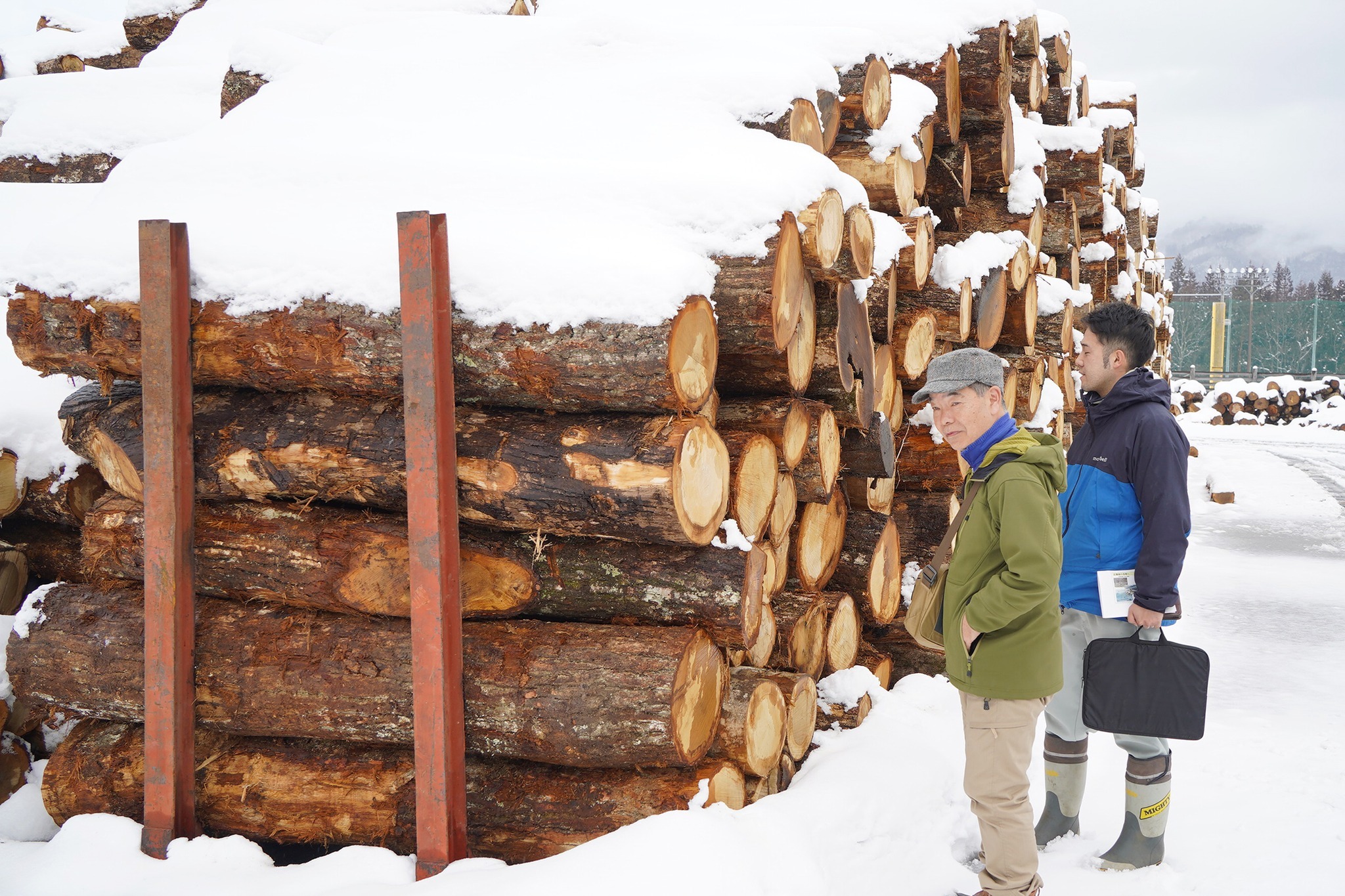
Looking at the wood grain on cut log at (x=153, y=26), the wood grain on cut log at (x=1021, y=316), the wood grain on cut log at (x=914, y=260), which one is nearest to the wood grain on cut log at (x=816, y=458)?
the wood grain on cut log at (x=914, y=260)

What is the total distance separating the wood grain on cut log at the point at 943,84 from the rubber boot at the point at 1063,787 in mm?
3645

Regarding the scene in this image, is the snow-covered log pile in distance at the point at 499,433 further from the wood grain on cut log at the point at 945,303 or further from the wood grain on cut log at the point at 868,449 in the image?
the wood grain on cut log at the point at 945,303

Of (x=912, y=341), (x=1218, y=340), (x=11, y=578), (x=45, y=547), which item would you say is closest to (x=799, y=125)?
(x=912, y=341)

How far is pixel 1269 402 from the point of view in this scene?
25.3 metres

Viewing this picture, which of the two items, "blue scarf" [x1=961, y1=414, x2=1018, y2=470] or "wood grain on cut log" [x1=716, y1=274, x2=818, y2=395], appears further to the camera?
"wood grain on cut log" [x1=716, y1=274, x2=818, y2=395]

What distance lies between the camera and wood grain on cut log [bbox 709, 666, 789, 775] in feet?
10.8

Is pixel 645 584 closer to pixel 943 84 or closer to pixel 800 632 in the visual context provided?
pixel 800 632

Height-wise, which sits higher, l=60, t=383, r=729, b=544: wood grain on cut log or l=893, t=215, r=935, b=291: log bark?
l=893, t=215, r=935, b=291: log bark

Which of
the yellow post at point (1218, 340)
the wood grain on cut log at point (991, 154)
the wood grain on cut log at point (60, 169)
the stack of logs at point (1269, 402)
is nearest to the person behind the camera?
the wood grain on cut log at point (991, 154)

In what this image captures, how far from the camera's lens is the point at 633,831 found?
112 inches

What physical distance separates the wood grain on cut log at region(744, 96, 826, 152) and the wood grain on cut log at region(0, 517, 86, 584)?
3.58 metres

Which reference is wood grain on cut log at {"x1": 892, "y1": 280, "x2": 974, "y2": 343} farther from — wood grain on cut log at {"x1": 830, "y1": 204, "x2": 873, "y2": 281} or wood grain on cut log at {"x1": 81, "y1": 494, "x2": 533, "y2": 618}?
wood grain on cut log at {"x1": 81, "y1": 494, "x2": 533, "y2": 618}

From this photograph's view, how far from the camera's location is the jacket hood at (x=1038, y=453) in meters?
2.80

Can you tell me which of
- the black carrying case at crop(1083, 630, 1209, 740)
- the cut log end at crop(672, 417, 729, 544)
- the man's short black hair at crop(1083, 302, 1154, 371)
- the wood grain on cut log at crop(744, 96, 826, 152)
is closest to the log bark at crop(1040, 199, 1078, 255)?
the wood grain on cut log at crop(744, 96, 826, 152)
